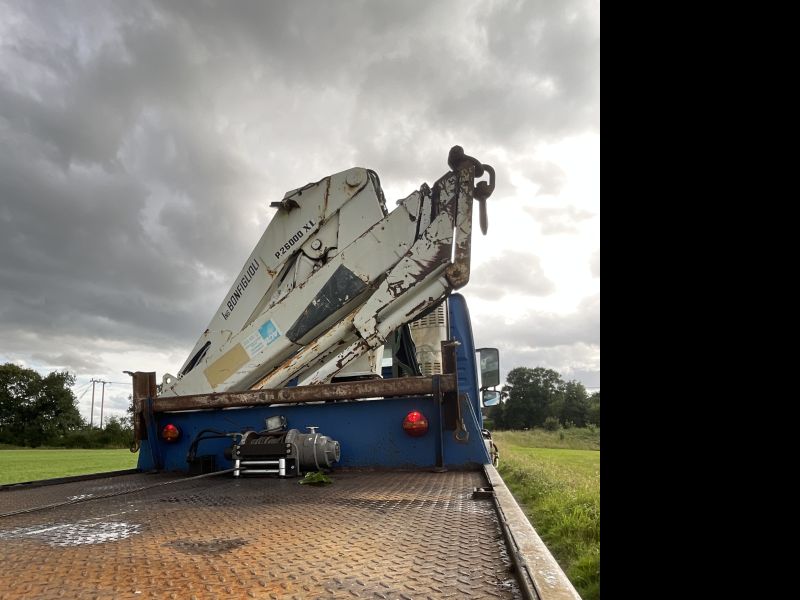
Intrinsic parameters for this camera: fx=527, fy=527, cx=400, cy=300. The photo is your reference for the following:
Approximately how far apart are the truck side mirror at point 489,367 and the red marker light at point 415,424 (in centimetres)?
246

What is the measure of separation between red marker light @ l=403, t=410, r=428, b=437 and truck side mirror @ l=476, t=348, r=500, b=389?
2.46 metres

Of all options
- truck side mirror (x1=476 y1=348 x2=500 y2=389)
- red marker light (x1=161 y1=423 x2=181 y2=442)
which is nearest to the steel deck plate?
red marker light (x1=161 y1=423 x2=181 y2=442)

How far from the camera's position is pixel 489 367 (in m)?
5.43

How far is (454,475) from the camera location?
9.29ft

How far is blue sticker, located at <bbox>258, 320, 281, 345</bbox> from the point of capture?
4074 mm

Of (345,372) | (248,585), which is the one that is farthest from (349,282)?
(248,585)

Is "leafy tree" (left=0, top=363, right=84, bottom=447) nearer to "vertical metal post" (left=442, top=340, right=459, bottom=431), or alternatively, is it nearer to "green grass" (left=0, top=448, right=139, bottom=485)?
"green grass" (left=0, top=448, right=139, bottom=485)

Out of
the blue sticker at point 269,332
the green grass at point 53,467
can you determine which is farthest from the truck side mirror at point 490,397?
the green grass at point 53,467

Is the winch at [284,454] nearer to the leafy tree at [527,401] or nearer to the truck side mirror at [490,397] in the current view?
the truck side mirror at [490,397]

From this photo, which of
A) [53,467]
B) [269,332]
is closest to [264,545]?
[269,332]

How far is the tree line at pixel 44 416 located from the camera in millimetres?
35281

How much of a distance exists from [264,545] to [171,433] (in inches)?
90.4

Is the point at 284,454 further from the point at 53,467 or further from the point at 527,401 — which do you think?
the point at 527,401
